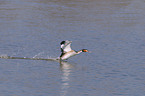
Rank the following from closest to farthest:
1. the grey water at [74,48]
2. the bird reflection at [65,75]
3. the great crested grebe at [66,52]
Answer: the bird reflection at [65,75], the grey water at [74,48], the great crested grebe at [66,52]

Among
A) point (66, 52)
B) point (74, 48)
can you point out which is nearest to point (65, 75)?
point (66, 52)

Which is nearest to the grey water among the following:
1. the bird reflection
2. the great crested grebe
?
the bird reflection

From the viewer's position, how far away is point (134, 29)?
137 feet

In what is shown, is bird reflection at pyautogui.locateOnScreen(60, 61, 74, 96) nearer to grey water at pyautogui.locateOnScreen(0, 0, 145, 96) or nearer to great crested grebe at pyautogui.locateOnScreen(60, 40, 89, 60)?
grey water at pyautogui.locateOnScreen(0, 0, 145, 96)

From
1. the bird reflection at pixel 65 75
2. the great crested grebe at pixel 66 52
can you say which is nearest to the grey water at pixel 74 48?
the bird reflection at pixel 65 75

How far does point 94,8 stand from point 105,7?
1.53 meters

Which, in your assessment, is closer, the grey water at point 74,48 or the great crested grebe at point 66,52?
the grey water at point 74,48

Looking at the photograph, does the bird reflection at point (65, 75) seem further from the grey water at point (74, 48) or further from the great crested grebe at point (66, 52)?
the great crested grebe at point (66, 52)

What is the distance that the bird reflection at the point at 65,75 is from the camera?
20359 mm

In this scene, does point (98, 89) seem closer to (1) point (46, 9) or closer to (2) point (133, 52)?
(2) point (133, 52)

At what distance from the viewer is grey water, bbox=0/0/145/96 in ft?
69.4

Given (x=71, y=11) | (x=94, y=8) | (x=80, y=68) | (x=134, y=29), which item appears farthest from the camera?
(x=94, y=8)

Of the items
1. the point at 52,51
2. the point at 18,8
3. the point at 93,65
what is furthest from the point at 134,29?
the point at 18,8

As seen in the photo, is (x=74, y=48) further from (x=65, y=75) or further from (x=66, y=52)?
(x=65, y=75)
